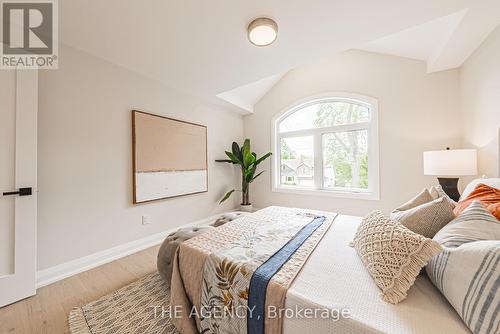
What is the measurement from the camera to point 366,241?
3.29ft

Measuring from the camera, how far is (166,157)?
271 centimetres

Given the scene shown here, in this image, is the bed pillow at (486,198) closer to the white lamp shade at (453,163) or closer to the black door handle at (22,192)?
the white lamp shade at (453,163)

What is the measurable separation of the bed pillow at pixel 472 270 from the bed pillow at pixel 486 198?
0.32m

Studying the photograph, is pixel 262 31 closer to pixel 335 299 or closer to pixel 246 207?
pixel 335 299

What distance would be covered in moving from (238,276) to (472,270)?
2.96ft

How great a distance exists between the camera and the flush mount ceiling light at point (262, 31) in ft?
5.28

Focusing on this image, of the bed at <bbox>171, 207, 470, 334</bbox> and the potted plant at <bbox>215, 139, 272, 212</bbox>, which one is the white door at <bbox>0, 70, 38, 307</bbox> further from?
the potted plant at <bbox>215, 139, 272, 212</bbox>

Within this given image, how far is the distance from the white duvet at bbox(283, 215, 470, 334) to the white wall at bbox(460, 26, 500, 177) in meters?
1.94

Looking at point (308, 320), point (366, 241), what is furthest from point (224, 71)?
point (308, 320)

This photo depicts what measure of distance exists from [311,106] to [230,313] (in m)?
3.54

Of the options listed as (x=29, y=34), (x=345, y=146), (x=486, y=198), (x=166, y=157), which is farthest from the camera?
(x=345, y=146)

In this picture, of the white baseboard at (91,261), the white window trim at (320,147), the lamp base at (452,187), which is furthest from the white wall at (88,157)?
the lamp base at (452,187)

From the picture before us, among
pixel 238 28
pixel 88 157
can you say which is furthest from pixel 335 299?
pixel 88 157

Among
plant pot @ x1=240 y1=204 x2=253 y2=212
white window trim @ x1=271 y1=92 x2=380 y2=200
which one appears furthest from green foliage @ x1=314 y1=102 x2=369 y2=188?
plant pot @ x1=240 y1=204 x2=253 y2=212
